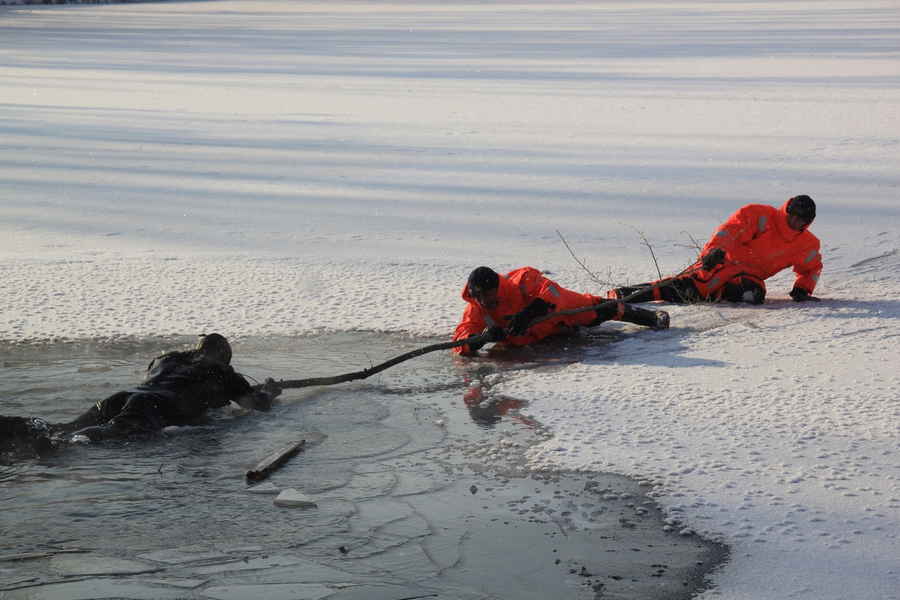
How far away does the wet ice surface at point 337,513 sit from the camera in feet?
11.3

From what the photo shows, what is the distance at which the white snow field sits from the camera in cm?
434

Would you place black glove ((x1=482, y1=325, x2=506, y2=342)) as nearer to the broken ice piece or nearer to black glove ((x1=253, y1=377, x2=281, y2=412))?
black glove ((x1=253, y1=377, x2=281, y2=412))

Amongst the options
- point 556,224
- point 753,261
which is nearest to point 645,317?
point 753,261

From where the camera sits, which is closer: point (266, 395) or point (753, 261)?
point (266, 395)

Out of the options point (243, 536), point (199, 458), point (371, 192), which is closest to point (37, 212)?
point (371, 192)

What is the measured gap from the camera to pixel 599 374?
543cm

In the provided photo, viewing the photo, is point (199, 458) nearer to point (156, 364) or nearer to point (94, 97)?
point (156, 364)

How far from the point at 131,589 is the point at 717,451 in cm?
220

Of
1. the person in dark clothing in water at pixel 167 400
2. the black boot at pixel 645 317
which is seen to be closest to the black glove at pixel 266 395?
the person in dark clothing in water at pixel 167 400

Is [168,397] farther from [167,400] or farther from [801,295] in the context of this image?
[801,295]

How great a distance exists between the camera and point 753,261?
6.73m

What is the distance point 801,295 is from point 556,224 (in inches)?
90.8

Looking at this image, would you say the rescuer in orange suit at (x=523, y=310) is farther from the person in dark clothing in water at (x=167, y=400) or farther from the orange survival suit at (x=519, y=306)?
the person in dark clothing in water at (x=167, y=400)

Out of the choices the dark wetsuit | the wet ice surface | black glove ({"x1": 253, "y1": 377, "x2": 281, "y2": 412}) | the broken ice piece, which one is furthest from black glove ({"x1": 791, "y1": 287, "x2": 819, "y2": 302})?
the broken ice piece
